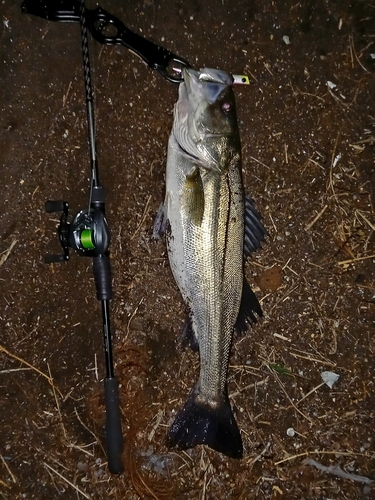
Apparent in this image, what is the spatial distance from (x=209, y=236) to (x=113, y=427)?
1163 millimetres

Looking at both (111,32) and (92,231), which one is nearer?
(92,231)

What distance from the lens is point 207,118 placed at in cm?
239

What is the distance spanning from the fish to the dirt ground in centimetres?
27

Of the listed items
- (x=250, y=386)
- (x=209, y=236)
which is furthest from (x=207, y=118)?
(x=250, y=386)

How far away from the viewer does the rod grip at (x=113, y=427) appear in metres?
2.48

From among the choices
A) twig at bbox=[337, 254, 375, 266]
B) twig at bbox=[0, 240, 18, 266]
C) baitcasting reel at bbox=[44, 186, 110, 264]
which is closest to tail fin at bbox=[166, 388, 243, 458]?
baitcasting reel at bbox=[44, 186, 110, 264]

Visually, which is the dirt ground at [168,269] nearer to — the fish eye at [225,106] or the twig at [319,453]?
the twig at [319,453]

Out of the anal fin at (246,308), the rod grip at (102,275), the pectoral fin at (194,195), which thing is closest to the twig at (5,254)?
the rod grip at (102,275)

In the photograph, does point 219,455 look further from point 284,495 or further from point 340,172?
point 340,172

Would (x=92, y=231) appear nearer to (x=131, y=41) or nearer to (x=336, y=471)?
(x=131, y=41)

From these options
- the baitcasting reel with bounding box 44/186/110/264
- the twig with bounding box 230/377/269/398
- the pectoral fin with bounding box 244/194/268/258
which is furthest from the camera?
the twig with bounding box 230/377/269/398

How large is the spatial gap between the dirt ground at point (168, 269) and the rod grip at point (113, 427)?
23 centimetres

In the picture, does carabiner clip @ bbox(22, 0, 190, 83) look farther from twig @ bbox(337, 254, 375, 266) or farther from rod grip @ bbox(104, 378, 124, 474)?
rod grip @ bbox(104, 378, 124, 474)

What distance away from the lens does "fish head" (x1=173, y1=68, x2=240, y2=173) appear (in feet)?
7.80
